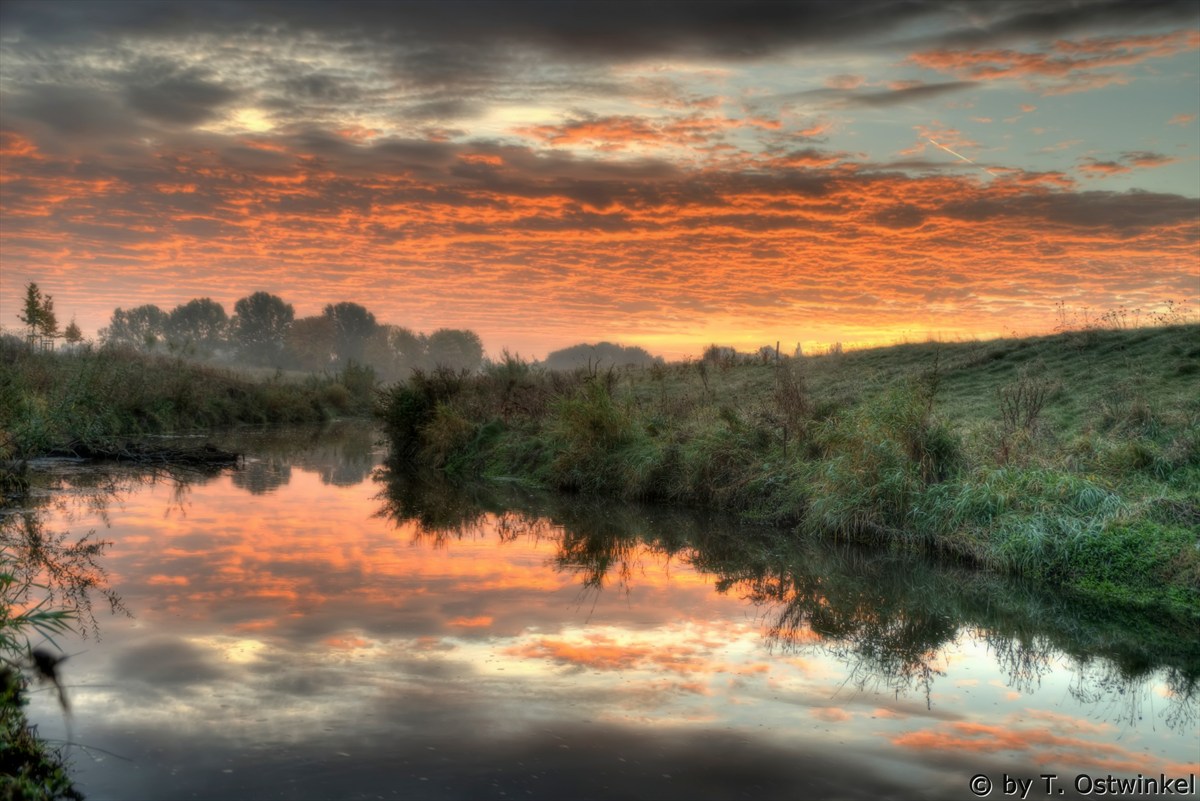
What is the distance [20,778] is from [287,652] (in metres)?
3.17

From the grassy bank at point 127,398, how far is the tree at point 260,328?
189ft

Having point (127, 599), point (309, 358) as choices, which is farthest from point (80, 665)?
point (309, 358)

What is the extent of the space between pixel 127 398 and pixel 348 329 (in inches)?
3445

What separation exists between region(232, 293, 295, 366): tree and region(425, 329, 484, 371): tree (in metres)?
17.4

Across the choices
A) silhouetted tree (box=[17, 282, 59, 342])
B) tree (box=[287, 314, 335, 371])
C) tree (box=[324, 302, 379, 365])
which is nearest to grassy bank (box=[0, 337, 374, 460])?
silhouetted tree (box=[17, 282, 59, 342])

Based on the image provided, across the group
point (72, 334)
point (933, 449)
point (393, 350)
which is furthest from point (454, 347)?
point (933, 449)

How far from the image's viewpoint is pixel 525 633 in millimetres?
9242

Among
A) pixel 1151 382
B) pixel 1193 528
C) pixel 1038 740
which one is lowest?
pixel 1038 740

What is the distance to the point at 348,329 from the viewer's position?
11681cm

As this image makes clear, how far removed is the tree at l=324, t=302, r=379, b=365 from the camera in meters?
116

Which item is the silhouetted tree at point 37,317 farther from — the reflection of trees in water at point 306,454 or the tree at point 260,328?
the tree at point 260,328

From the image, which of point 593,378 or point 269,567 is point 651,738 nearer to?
point 269,567

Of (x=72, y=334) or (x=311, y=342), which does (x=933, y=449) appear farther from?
(x=311, y=342)

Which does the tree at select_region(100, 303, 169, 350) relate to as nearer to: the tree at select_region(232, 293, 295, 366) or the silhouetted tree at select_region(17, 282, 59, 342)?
the tree at select_region(232, 293, 295, 366)
